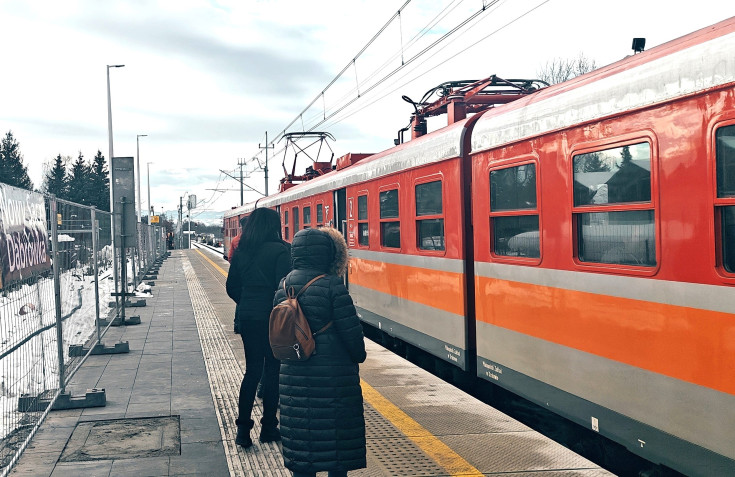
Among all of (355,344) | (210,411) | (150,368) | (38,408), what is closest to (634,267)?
(355,344)

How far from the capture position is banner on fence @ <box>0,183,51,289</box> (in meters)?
4.34

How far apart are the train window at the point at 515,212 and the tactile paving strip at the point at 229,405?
2.41 m

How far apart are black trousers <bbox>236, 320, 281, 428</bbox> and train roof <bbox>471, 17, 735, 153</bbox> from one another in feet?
8.23

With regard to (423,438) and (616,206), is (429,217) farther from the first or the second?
(616,206)

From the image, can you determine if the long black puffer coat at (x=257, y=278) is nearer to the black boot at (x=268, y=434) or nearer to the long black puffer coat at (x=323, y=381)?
the black boot at (x=268, y=434)

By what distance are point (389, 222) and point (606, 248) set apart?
4856 mm

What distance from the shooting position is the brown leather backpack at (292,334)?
4.03 meters

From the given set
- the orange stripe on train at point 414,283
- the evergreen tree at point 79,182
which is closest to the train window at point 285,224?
the orange stripe on train at point 414,283

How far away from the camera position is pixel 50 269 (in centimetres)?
643

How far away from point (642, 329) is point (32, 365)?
4272mm

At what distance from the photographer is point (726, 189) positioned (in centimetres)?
385

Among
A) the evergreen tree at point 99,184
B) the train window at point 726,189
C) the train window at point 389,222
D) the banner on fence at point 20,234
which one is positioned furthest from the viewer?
the evergreen tree at point 99,184

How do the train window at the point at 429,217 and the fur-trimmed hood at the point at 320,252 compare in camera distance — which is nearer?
the fur-trimmed hood at the point at 320,252

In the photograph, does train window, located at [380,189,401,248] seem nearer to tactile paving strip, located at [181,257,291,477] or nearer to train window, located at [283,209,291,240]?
tactile paving strip, located at [181,257,291,477]
